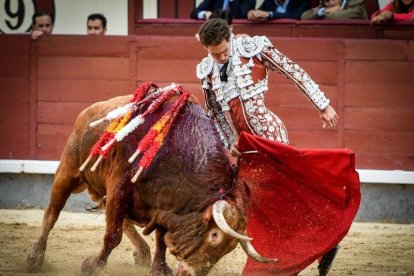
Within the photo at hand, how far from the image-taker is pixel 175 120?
5.23 m

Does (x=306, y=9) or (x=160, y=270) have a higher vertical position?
(x=306, y=9)

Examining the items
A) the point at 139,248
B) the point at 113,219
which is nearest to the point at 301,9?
the point at 139,248

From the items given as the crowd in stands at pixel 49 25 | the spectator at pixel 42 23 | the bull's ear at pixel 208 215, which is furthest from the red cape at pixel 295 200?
the spectator at pixel 42 23

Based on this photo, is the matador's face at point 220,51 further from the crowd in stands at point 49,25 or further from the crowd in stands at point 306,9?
the crowd in stands at point 49,25

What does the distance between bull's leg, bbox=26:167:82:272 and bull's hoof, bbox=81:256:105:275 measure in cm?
48

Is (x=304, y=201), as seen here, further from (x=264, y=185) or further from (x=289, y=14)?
(x=289, y=14)

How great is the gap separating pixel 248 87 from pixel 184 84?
278 cm

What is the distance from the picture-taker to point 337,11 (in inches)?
322

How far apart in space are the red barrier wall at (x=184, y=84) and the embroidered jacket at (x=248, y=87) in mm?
2586

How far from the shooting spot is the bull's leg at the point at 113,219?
16.9 feet

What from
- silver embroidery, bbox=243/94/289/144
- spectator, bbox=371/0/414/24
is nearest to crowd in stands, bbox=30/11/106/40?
spectator, bbox=371/0/414/24

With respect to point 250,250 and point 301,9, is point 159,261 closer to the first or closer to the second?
point 250,250

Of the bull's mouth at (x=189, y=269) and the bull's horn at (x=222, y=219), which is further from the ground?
the bull's horn at (x=222, y=219)

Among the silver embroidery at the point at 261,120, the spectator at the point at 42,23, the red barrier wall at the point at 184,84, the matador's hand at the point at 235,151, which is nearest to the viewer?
the matador's hand at the point at 235,151
